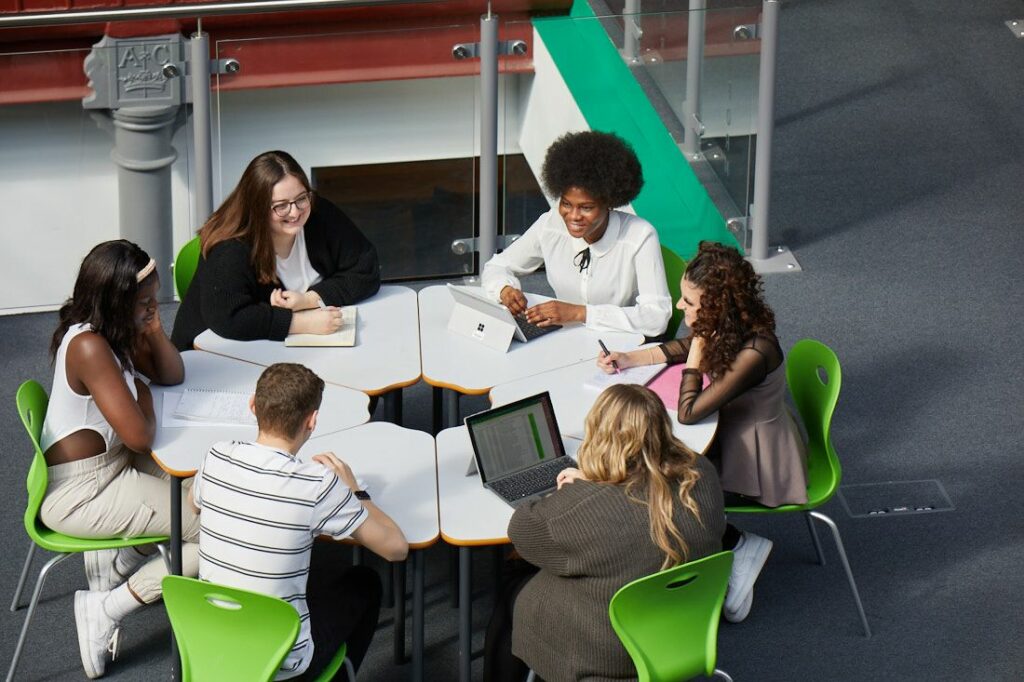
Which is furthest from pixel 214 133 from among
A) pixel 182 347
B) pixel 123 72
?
pixel 182 347

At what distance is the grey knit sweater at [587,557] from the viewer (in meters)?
3.57

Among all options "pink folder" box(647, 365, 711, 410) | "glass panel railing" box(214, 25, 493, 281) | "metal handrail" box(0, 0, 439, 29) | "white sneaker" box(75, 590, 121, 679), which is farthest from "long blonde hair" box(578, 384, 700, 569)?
"metal handrail" box(0, 0, 439, 29)

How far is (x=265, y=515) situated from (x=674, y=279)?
229 cm

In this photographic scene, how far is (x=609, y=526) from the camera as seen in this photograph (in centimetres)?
356

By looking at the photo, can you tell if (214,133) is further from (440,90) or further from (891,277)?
(891,277)

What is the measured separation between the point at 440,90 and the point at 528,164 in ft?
1.70

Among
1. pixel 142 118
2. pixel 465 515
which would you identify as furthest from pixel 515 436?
pixel 142 118

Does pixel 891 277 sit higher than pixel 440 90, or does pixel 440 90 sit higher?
pixel 440 90

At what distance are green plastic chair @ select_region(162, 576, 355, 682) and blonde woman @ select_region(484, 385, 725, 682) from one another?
24.5 inches

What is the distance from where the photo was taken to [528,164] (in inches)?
264

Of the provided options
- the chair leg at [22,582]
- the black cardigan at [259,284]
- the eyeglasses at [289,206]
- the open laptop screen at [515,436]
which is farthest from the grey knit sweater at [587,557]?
the chair leg at [22,582]

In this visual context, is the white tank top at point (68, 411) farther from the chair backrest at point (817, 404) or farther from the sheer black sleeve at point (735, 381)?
the chair backrest at point (817, 404)

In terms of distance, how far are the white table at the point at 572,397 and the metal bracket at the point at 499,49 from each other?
2.24 meters

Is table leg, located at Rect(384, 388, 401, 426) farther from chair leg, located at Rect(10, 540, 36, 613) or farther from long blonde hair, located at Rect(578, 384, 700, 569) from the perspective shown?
long blonde hair, located at Rect(578, 384, 700, 569)
